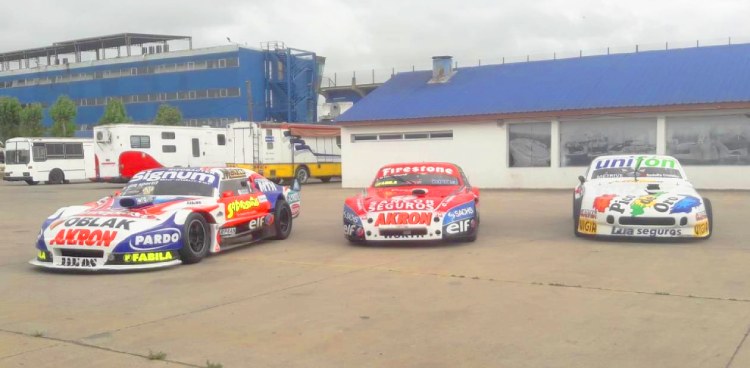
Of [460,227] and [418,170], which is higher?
[418,170]

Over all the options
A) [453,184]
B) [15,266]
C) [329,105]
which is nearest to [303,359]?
[15,266]

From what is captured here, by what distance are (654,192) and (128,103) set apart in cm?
6867

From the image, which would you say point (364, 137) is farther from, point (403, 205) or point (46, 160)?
point (46, 160)

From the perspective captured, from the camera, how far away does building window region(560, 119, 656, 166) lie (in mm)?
23219

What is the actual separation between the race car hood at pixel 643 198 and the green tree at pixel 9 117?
192 ft

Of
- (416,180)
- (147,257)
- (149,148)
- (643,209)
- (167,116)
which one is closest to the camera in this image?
(147,257)

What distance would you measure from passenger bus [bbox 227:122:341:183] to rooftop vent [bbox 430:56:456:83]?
6691mm

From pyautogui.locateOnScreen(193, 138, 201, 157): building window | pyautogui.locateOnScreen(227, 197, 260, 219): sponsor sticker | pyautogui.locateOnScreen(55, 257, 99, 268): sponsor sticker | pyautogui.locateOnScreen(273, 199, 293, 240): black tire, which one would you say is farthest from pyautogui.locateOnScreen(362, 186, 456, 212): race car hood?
pyautogui.locateOnScreen(193, 138, 201, 157): building window

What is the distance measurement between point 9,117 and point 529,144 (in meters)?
49.9

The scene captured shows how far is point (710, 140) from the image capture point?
2234 cm

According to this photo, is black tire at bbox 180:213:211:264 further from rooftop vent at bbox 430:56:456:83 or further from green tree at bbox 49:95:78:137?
green tree at bbox 49:95:78:137

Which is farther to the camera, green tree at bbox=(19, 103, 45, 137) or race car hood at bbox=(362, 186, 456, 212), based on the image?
green tree at bbox=(19, 103, 45, 137)

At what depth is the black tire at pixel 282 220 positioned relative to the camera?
1191 centimetres

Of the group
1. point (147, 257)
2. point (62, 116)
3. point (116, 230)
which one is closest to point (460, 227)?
point (147, 257)
